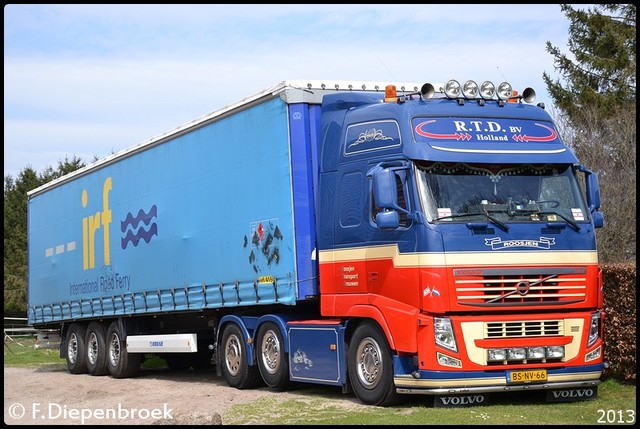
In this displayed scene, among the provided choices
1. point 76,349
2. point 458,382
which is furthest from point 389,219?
point 76,349

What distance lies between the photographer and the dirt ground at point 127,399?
1346cm

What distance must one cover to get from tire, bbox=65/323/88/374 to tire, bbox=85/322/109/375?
0.71ft

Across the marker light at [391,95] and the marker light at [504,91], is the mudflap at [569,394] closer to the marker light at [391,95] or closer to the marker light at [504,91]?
the marker light at [504,91]

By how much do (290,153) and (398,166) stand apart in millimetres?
2408

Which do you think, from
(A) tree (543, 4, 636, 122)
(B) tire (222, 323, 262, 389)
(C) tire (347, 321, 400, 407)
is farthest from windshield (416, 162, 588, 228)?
(A) tree (543, 4, 636, 122)

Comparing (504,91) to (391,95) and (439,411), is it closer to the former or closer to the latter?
(391,95)

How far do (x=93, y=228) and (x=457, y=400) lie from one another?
39.7ft

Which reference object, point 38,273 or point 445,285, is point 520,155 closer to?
point 445,285

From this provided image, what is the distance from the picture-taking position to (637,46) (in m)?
34.9

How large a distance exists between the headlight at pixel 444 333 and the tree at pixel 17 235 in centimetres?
4920

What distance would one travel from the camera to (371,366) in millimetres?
14180

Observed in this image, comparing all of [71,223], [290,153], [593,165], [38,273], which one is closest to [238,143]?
[290,153]

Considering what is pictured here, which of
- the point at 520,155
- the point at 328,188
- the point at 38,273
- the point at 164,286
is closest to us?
the point at 520,155

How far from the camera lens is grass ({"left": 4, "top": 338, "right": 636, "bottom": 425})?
483 inches
